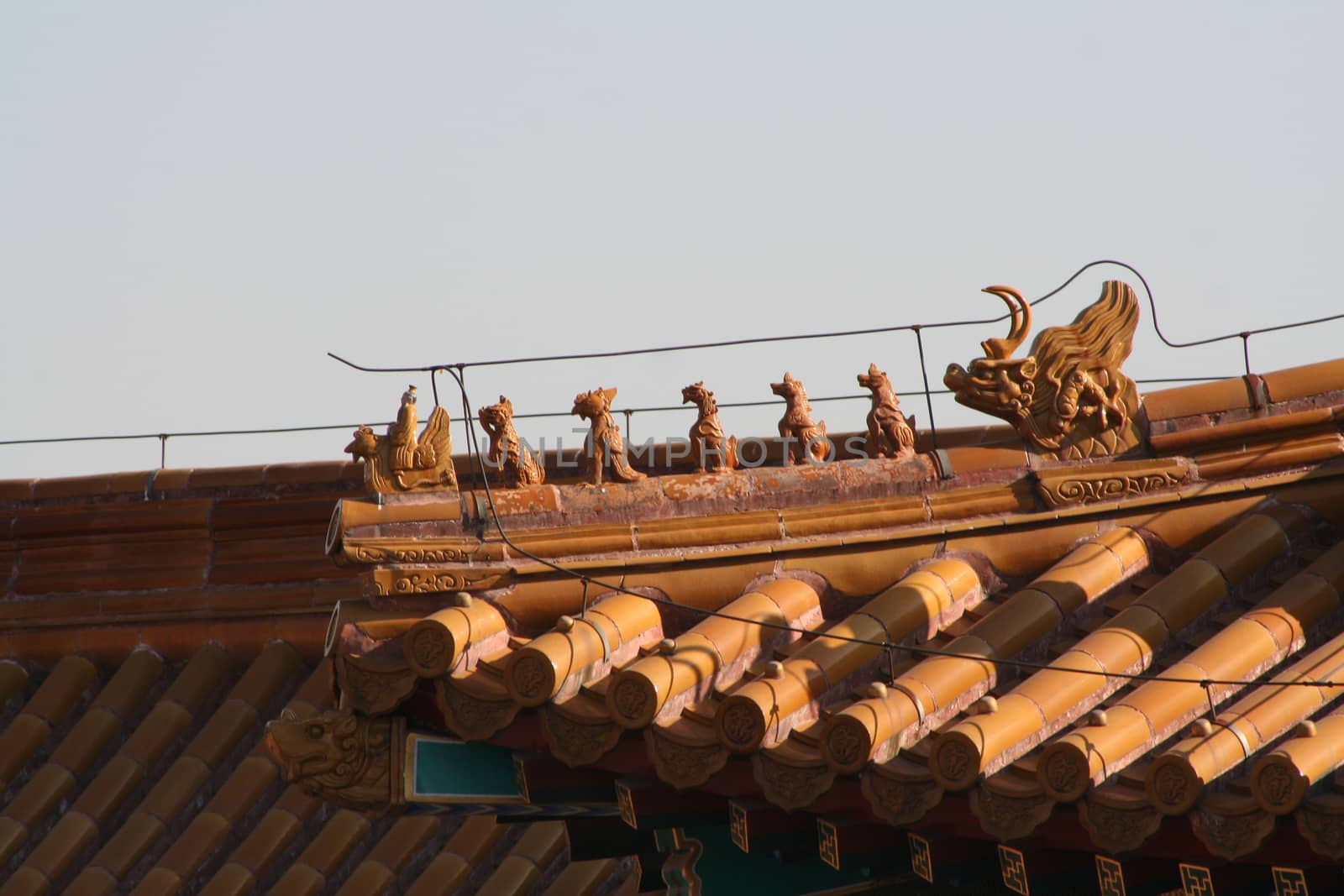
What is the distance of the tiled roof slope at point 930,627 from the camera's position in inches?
264

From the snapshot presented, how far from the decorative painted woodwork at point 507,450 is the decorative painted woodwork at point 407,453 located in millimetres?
172

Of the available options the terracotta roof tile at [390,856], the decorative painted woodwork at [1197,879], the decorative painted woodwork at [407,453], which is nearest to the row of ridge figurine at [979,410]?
the decorative painted woodwork at [407,453]

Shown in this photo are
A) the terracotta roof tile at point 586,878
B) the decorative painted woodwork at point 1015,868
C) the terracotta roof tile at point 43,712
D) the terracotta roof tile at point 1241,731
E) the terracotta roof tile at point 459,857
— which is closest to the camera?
the terracotta roof tile at point 1241,731

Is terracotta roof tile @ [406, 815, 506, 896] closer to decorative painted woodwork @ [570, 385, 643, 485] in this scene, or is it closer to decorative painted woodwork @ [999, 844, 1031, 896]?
decorative painted woodwork @ [570, 385, 643, 485]

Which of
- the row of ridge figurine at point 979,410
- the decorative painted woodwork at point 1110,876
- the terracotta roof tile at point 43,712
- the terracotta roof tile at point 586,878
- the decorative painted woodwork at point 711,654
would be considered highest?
the row of ridge figurine at point 979,410

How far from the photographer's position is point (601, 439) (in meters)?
7.88

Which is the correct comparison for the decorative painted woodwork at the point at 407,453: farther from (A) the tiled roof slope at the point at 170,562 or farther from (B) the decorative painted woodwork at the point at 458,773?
(A) the tiled roof slope at the point at 170,562

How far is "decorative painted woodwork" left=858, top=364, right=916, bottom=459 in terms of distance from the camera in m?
8.04

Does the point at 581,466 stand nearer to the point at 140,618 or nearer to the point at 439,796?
the point at 439,796

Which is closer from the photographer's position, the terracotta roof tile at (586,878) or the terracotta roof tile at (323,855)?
the terracotta roof tile at (586,878)

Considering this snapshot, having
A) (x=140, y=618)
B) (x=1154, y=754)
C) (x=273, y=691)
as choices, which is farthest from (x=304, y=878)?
(x=1154, y=754)

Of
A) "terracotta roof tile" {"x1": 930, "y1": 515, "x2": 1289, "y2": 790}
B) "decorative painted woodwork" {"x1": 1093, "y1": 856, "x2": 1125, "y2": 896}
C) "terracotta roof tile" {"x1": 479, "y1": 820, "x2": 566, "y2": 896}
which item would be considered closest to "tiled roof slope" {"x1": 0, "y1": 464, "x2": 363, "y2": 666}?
"terracotta roof tile" {"x1": 479, "y1": 820, "x2": 566, "y2": 896}

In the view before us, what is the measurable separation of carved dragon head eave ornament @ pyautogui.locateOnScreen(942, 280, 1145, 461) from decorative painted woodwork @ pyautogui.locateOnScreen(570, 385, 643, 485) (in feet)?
4.27

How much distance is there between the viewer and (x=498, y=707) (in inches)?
286
